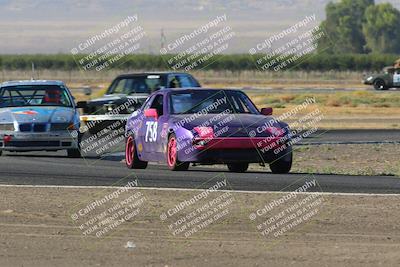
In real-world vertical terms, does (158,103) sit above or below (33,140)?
above

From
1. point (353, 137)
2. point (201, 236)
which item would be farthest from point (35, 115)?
point (201, 236)

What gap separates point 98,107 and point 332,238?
19.8m

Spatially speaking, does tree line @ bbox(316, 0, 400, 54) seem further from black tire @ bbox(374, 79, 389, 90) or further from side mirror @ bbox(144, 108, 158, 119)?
side mirror @ bbox(144, 108, 158, 119)

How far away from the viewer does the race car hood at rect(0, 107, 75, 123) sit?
23.4m

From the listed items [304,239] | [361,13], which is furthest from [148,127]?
[361,13]

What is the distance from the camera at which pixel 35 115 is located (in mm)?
23531

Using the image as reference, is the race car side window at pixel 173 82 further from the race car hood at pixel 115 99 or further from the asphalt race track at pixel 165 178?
the asphalt race track at pixel 165 178

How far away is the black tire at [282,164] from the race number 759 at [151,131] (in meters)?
1.95

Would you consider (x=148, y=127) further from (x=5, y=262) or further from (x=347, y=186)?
(x=5, y=262)

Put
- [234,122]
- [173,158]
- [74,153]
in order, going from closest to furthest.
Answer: [234,122], [173,158], [74,153]

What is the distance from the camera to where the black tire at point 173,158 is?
19047 mm

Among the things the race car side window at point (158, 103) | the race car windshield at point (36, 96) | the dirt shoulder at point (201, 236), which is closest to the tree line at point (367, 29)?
the race car windshield at point (36, 96)

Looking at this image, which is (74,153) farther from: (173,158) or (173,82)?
(173,82)

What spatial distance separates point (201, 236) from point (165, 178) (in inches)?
232
